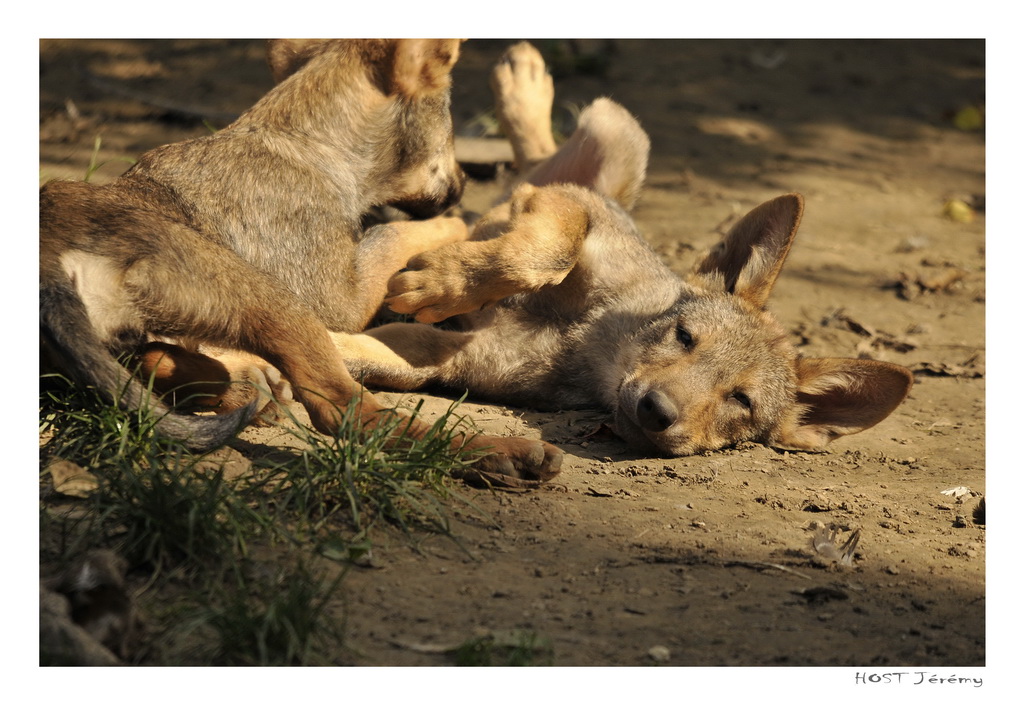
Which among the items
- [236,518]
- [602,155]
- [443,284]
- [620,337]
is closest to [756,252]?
[620,337]

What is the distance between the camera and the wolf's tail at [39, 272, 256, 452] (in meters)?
3.48

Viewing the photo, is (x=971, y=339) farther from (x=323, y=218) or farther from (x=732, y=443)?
(x=323, y=218)

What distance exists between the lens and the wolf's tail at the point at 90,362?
3480mm

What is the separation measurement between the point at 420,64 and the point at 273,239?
1.23 meters

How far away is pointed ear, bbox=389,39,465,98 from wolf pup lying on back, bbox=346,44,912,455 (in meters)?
0.76

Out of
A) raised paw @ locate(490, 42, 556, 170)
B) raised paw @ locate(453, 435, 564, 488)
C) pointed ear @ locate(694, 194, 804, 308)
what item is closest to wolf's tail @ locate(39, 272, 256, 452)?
raised paw @ locate(453, 435, 564, 488)

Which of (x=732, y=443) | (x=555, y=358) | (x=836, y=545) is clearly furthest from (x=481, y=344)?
(x=836, y=545)

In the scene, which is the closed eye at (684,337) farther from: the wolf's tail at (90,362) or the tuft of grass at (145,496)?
the tuft of grass at (145,496)

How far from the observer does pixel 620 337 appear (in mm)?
5172

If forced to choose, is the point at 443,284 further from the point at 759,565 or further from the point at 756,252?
the point at 759,565

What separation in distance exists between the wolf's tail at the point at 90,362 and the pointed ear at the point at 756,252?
2837mm

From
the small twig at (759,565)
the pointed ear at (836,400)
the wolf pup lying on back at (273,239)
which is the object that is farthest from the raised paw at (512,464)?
the pointed ear at (836,400)

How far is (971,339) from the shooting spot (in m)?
6.63

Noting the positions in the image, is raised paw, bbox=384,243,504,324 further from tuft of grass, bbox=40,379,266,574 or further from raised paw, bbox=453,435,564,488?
tuft of grass, bbox=40,379,266,574
